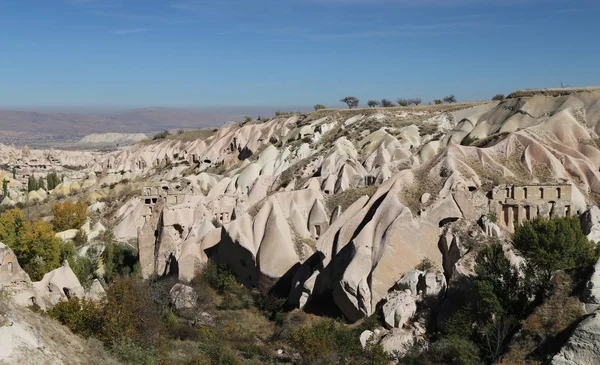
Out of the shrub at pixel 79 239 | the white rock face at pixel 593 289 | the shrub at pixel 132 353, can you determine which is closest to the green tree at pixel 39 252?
the shrub at pixel 79 239

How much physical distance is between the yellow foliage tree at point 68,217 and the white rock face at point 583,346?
102 feet

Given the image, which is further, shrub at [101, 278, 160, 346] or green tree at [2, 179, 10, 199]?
green tree at [2, 179, 10, 199]

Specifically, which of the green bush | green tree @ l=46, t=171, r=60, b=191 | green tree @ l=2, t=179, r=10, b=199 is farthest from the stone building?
green tree @ l=46, t=171, r=60, b=191

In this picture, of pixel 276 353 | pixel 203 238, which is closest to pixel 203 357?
pixel 276 353

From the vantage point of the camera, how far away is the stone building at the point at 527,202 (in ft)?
75.1

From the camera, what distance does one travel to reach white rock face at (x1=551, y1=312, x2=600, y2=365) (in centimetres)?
1352

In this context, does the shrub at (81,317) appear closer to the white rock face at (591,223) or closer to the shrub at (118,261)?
the shrub at (118,261)

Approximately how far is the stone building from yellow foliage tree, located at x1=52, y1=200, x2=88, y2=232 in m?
25.9

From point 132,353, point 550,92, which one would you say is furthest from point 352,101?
point 132,353

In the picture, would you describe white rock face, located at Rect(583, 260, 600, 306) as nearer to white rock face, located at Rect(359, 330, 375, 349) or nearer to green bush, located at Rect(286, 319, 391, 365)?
green bush, located at Rect(286, 319, 391, 365)

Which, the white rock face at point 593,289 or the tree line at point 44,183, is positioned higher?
the white rock face at point 593,289

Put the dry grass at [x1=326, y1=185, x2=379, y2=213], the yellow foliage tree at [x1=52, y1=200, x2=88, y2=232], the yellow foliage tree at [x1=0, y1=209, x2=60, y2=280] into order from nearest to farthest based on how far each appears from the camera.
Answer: the dry grass at [x1=326, y1=185, x2=379, y2=213]
the yellow foliage tree at [x1=0, y1=209, x2=60, y2=280]
the yellow foliage tree at [x1=52, y1=200, x2=88, y2=232]

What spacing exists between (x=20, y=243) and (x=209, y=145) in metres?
42.6

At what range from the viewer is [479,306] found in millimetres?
17391
